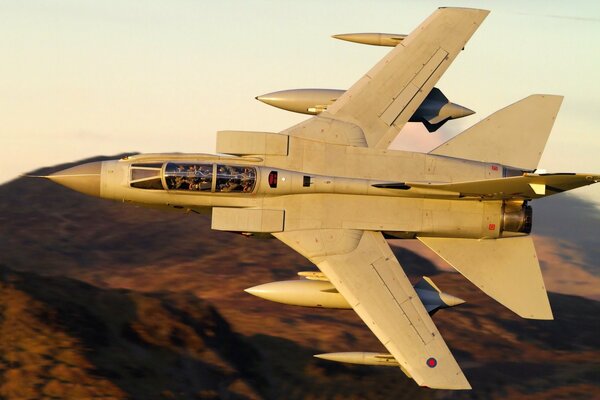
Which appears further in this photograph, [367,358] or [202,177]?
[367,358]

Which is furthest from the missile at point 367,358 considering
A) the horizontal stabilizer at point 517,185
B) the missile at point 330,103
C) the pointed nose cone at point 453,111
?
the pointed nose cone at point 453,111

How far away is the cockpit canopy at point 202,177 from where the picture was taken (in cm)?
2472

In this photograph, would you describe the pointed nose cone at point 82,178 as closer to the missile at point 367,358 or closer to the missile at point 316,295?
the missile at point 316,295

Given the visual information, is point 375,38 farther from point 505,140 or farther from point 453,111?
point 505,140

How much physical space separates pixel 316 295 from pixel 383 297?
1.80 meters

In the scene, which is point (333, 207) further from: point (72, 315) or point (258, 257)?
point (258, 257)

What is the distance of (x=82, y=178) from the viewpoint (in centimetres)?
2519

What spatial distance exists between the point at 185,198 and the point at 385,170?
5.24 meters

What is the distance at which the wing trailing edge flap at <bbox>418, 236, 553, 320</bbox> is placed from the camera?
26172 mm

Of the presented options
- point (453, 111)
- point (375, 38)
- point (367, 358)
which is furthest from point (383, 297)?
point (375, 38)

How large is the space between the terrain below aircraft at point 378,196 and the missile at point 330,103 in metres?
0.91

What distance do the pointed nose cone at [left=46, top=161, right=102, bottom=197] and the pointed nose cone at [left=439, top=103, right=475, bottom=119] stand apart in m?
9.65

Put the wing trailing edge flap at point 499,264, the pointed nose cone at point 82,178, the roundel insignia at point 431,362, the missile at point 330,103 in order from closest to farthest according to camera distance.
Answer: the roundel insignia at point 431,362 < the pointed nose cone at point 82,178 < the wing trailing edge flap at point 499,264 < the missile at point 330,103

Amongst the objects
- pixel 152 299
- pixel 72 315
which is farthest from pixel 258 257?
pixel 72 315
